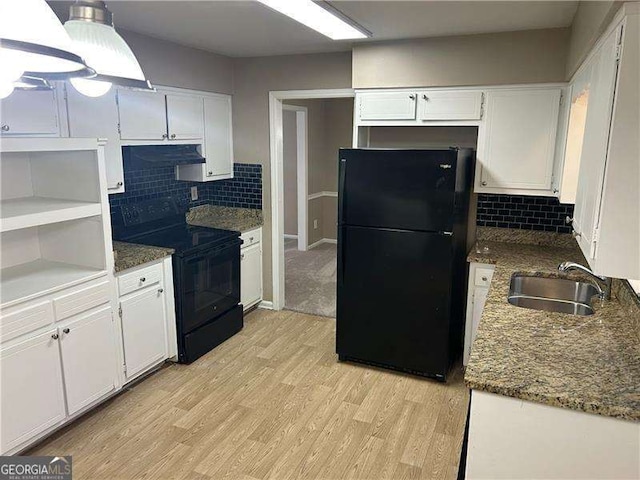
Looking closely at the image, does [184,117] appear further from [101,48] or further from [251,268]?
[101,48]

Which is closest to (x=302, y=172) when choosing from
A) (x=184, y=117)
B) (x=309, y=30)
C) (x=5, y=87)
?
(x=184, y=117)

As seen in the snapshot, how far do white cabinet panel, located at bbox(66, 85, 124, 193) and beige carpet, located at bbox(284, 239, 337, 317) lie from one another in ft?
7.10

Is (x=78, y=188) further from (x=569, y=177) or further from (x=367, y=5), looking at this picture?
(x=569, y=177)

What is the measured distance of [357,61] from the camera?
136 inches

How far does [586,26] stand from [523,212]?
165cm

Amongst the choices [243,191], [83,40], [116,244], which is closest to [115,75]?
[83,40]

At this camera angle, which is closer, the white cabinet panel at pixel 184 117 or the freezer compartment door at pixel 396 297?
the freezer compartment door at pixel 396 297

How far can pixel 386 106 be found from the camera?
3443 mm

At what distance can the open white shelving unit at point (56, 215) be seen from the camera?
256 centimetres

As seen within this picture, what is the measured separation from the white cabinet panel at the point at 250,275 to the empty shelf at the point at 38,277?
1.55m

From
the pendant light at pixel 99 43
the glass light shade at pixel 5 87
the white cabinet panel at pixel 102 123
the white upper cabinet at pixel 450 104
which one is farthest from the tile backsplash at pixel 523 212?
the glass light shade at pixel 5 87

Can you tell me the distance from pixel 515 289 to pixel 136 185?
2.89 meters

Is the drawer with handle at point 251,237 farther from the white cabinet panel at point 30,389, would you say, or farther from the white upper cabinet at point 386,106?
the white cabinet panel at point 30,389

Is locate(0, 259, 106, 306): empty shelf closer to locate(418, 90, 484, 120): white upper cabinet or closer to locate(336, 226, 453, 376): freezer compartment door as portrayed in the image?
locate(336, 226, 453, 376): freezer compartment door
